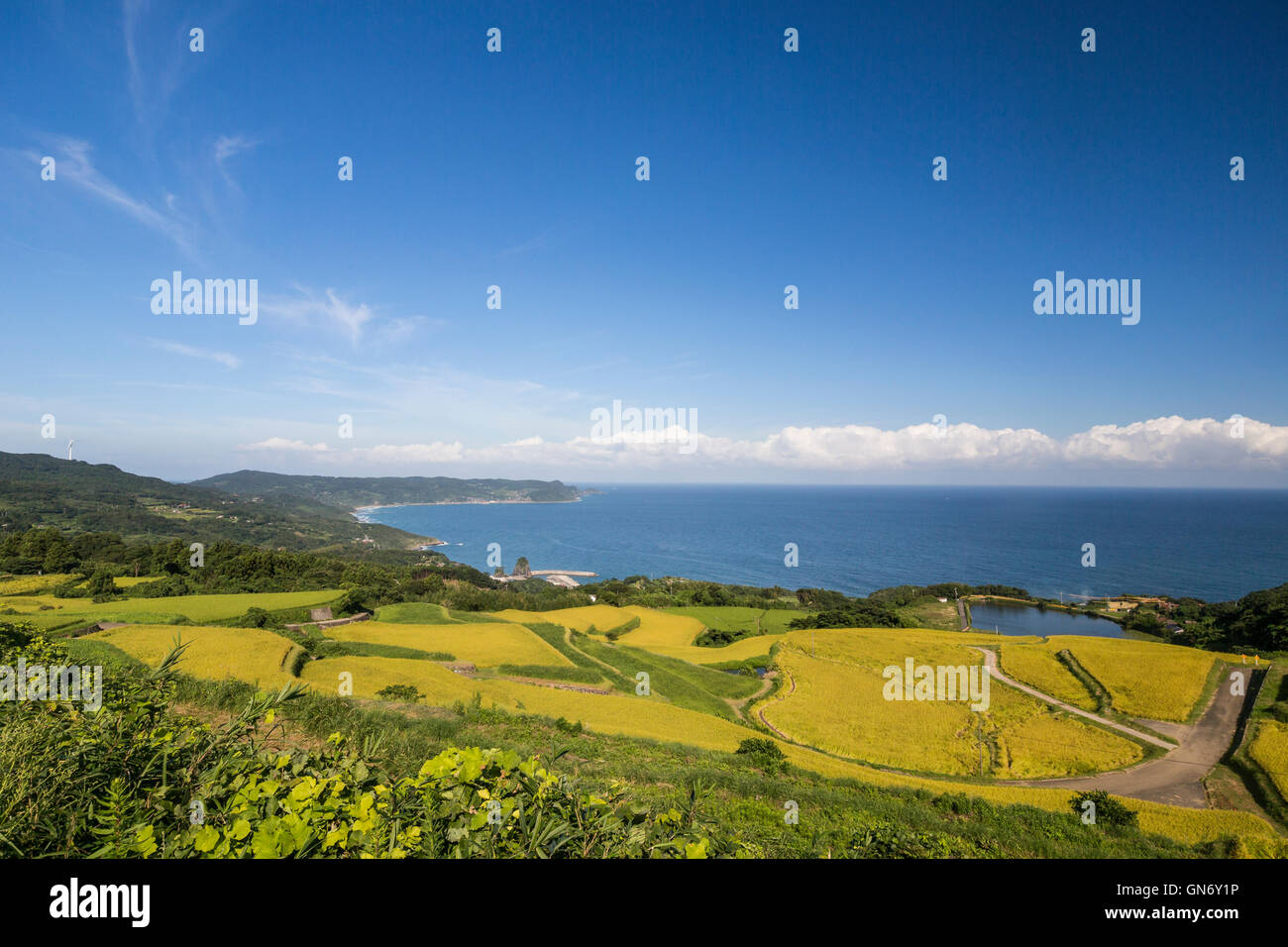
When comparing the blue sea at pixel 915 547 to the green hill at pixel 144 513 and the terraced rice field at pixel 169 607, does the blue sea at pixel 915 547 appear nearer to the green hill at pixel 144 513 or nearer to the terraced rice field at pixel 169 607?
the green hill at pixel 144 513

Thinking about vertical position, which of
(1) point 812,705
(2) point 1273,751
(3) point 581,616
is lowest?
(3) point 581,616

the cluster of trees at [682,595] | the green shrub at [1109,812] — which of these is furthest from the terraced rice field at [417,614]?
the green shrub at [1109,812]

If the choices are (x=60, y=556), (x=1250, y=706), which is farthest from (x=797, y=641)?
(x=60, y=556)

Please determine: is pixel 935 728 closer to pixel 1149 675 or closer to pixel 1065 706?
pixel 1065 706

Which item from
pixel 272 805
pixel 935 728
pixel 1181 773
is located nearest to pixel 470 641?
pixel 935 728
